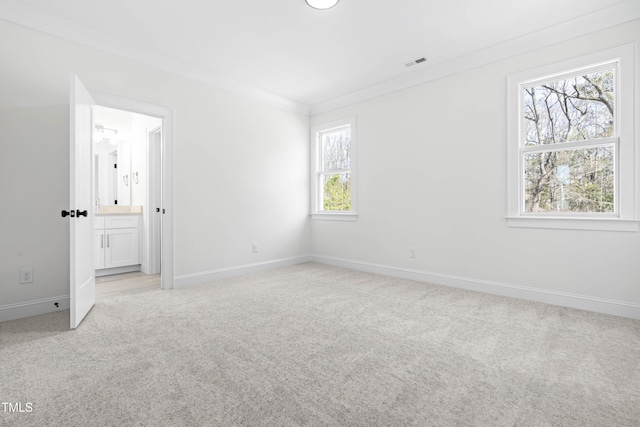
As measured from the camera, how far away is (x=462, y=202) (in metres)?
3.51

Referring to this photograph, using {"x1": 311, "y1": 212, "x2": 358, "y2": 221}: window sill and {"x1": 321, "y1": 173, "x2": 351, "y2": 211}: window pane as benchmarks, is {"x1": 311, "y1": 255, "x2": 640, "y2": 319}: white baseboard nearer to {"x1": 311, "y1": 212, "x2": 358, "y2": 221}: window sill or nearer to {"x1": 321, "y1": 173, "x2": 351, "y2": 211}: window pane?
{"x1": 311, "y1": 212, "x2": 358, "y2": 221}: window sill

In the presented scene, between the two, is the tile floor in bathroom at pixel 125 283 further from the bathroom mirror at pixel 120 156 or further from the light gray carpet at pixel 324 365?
the bathroom mirror at pixel 120 156

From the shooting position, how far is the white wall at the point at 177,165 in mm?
2586

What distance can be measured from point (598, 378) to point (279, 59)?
3825mm

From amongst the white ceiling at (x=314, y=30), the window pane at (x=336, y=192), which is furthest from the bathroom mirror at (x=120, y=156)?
the window pane at (x=336, y=192)

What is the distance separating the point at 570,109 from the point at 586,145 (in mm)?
393

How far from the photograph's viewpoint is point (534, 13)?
268 centimetres

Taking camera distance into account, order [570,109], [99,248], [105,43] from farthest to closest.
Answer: [99,248], [105,43], [570,109]

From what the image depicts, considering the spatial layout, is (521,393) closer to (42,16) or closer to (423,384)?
(423,384)

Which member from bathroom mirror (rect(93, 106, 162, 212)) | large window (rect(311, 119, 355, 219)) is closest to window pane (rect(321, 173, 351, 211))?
large window (rect(311, 119, 355, 219))

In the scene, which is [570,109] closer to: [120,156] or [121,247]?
[121,247]

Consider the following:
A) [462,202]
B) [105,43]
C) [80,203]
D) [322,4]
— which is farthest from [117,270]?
[462,202]

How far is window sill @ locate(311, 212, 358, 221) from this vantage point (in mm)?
4613

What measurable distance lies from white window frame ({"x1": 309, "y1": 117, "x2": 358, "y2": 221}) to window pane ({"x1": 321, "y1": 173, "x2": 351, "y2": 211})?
0.09m
